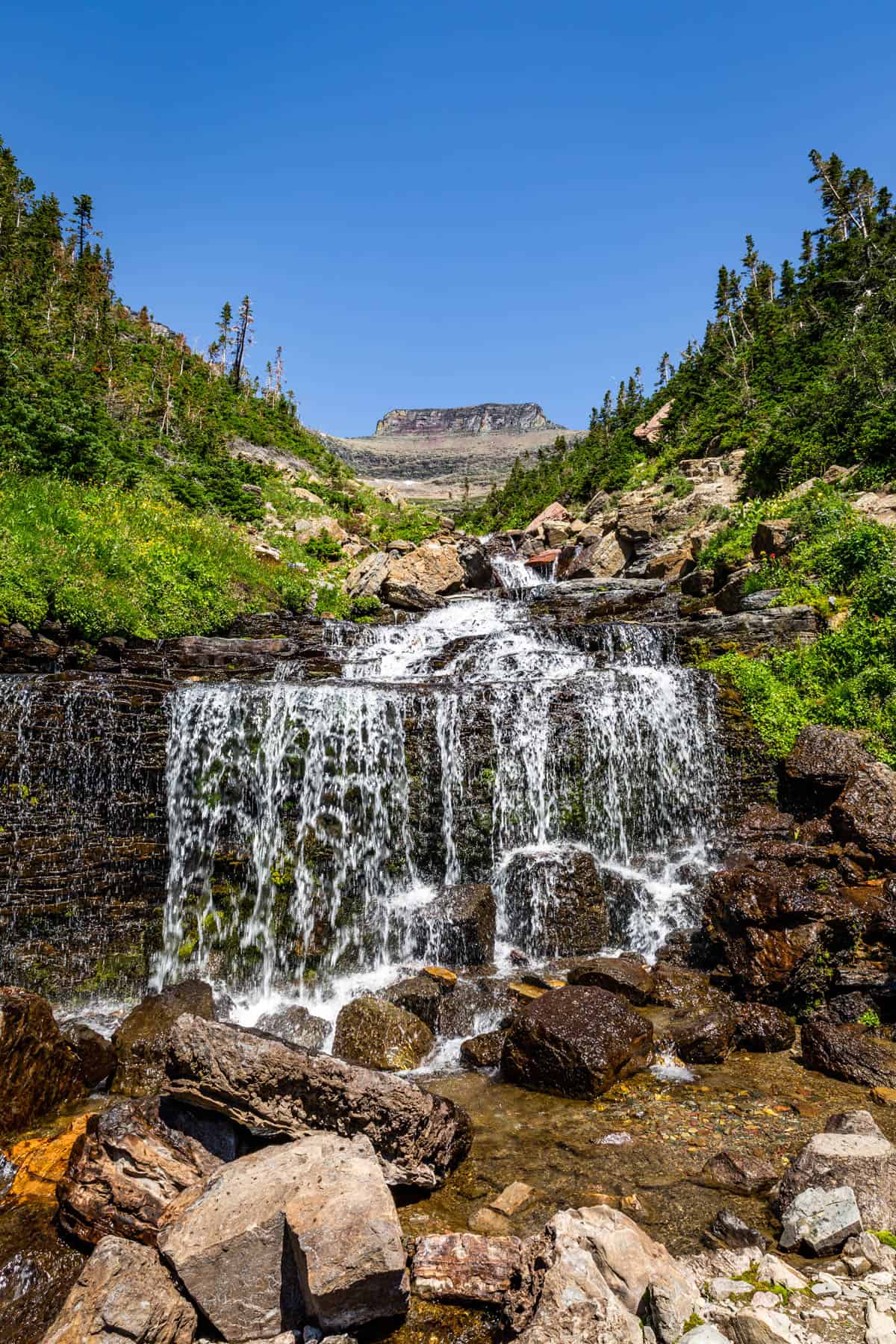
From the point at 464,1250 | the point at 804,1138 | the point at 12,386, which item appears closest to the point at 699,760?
the point at 804,1138

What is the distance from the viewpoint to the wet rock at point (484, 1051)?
7.73 metres

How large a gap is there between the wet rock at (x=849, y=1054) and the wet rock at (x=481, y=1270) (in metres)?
4.41

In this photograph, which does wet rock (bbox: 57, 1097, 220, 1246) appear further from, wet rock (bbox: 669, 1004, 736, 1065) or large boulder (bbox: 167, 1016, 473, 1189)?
wet rock (bbox: 669, 1004, 736, 1065)

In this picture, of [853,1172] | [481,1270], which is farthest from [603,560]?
[481,1270]

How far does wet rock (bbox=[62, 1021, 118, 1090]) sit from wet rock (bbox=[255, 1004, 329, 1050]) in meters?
1.84

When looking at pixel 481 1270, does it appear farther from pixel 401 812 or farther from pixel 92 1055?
pixel 401 812

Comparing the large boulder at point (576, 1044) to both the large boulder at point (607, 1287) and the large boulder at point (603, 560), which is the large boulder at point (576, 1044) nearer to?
the large boulder at point (607, 1287)

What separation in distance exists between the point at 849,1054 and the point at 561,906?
445 cm

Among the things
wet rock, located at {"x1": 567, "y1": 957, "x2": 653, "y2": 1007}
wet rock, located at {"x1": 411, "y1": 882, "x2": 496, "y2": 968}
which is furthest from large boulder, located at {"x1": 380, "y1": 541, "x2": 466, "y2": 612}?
wet rock, located at {"x1": 567, "y1": 957, "x2": 653, "y2": 1007}

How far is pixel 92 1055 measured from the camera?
23.4ft

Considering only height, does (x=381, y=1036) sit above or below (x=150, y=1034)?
below

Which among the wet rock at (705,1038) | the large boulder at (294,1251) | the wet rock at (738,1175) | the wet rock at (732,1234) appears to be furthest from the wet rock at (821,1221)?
the wet rock at (705,1038)

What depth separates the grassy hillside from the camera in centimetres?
2353

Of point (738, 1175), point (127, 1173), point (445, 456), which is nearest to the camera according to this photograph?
point (127, 1173)
